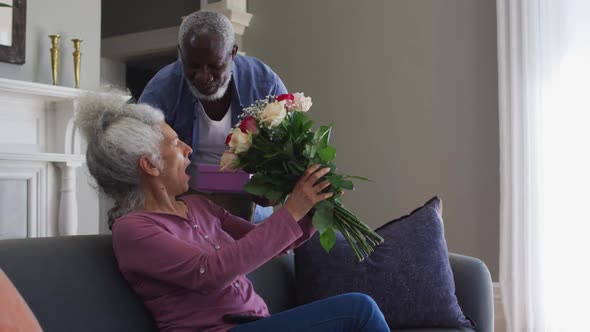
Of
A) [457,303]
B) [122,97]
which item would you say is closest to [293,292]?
[457,303]

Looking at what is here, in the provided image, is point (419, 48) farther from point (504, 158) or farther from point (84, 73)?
point (84, 73)

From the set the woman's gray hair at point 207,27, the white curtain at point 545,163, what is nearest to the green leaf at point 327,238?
the woman's gray hair at point 207,27

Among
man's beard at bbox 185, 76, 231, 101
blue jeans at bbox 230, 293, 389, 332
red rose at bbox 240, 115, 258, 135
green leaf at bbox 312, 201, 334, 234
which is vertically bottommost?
blue jeans at bbox 230, 293, 389, 332

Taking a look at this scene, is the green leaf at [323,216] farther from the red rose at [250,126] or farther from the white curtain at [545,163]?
the white curtain at [545,163]

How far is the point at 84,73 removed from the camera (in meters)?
4.81

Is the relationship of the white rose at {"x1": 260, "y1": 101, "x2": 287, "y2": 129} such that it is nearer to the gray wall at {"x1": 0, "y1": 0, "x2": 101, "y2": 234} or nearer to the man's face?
the man's face

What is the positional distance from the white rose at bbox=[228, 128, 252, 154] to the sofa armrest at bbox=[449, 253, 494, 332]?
3.67ft

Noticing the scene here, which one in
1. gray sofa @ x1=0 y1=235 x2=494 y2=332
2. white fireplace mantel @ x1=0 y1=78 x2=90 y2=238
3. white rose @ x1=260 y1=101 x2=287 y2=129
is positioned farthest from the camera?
white fireplace mantel @ x1=0 y1=78 x2=90 y2=238

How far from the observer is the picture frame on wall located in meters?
4.19

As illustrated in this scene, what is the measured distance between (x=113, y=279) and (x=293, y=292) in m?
0.91

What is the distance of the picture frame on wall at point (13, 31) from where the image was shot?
419 centimetres

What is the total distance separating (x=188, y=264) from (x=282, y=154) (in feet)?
1.22

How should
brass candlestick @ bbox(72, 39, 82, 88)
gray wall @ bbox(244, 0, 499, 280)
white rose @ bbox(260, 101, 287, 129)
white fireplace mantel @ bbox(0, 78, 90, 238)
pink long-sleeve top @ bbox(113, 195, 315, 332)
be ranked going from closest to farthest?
pink long-sleeve top @ bbox(113, 195, 315, 332)
white rose @ bbox(260, 101, 287, 129)
white fireplace mantel @ bbox(0, 78, 90, 238)
gray wall @ bbox(244, 0, 499, 280)
brass candlestick @ bbox(72, 39, 82, 88)

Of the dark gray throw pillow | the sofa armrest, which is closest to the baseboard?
the sofa armrest
